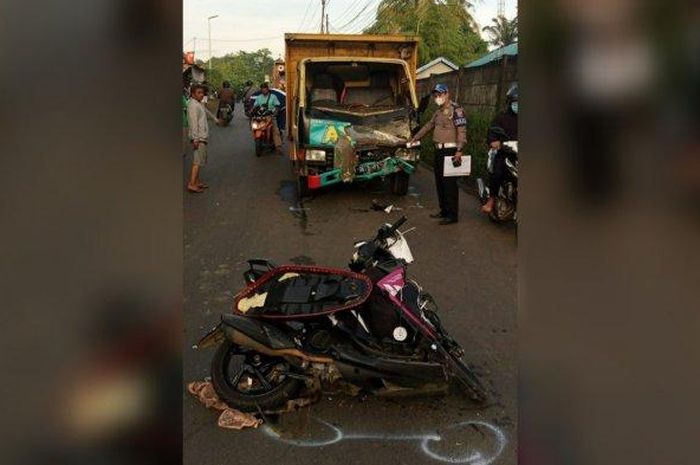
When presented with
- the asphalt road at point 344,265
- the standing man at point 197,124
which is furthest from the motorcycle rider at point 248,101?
the standing man at point 197,124

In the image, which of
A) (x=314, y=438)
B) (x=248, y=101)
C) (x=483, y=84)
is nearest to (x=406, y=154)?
(x=483, y=84)

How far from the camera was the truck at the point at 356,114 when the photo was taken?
336 inches

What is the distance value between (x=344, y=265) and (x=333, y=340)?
9.22 feet

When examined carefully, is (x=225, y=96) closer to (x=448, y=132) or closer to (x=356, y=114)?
(x=356, y=114)

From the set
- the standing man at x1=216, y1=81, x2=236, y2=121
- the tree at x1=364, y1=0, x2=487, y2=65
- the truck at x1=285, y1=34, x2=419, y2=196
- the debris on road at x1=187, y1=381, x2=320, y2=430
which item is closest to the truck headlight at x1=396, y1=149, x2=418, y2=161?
the truck at x1=285, y1=34, x2=419, y2=196

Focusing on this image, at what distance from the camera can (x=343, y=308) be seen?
132 inches

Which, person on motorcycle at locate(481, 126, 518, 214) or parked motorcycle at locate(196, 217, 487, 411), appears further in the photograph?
person on motorcycle at locate(481, 126, 518, 214)

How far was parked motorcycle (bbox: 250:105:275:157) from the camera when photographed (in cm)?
1319

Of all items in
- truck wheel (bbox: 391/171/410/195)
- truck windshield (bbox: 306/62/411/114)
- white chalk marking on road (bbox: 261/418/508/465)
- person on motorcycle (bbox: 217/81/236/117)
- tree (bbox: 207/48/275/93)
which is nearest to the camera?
white chalk marking on road (bbox: 261/418/508/465)

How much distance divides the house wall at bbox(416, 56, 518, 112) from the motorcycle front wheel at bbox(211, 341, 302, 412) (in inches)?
280

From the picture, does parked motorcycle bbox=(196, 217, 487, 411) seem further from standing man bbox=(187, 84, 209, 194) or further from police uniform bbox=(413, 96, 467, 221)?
standing man bbox=(187, 84, 209, 194)
